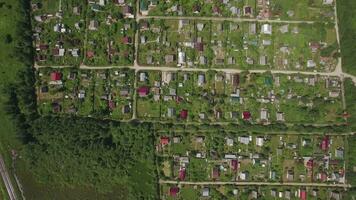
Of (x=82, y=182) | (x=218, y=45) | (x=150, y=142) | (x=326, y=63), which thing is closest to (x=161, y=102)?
(x=150, y=142)

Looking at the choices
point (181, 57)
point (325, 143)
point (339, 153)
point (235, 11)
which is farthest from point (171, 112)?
point (339, 153)

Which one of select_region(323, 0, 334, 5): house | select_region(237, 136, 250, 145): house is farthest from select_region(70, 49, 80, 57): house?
select_region(323, 0, 334, 5): house

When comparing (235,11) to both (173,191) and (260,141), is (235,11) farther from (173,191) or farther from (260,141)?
(173,191)

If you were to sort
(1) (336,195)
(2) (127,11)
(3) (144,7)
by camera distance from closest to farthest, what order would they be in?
(1) (336,195), (2) (127,11), (3) (144,7)

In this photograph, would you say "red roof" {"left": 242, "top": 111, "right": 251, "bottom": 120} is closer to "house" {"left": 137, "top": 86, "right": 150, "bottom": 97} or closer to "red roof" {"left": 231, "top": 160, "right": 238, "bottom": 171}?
"red roof" {"left": 231, "top": 160, "right": 238, "bottom": 171}

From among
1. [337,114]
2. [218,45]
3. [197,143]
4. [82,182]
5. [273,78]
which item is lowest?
[82,182]

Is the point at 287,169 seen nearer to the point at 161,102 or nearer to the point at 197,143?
the point at 197,143

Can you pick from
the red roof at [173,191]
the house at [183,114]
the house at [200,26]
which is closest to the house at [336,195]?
the red roof at [173,191]

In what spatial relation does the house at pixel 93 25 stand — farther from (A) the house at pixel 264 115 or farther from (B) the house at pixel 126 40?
(A) the house at pixel 264 115
